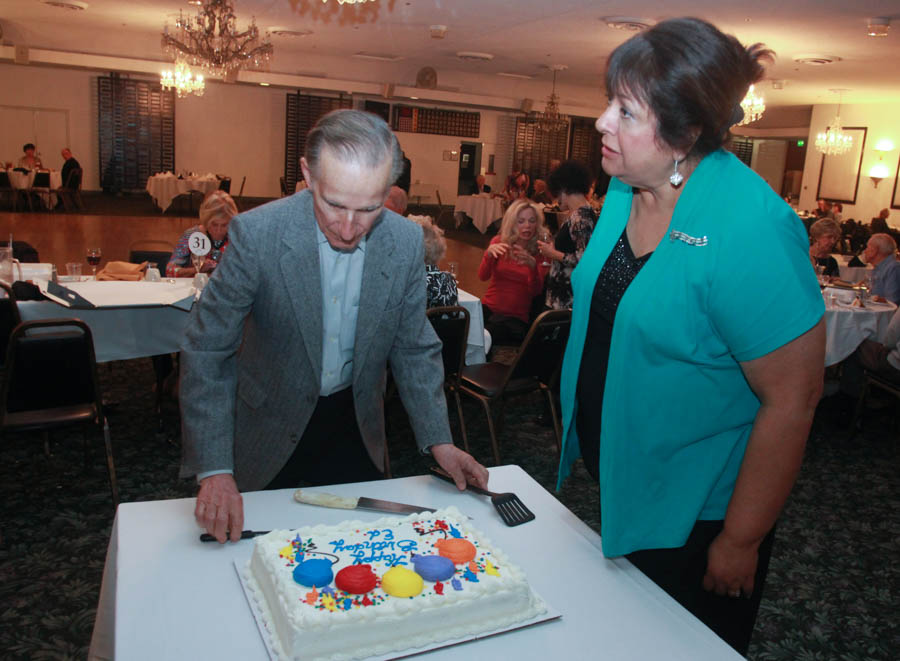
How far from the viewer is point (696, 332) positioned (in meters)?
1.14

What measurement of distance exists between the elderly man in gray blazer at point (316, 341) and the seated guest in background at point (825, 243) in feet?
18.6

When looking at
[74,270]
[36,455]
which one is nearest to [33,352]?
[36,455]

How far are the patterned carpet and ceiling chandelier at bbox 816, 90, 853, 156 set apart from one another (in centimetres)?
1268

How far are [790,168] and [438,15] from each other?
17.7 metres

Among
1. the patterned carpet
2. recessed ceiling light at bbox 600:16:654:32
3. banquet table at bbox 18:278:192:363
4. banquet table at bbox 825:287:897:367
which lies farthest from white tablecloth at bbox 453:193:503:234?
banquet table at bbox 18:278:192:363

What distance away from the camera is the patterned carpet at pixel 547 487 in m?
2.51

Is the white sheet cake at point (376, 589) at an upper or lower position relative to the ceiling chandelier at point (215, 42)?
lower

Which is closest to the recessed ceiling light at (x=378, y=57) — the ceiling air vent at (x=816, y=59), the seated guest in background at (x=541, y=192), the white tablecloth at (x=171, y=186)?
the seated guest in background at (x=541, y=192)

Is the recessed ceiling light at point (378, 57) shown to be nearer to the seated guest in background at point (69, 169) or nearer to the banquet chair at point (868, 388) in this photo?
the seated guest in background at point (69, 169)

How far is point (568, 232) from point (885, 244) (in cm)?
330

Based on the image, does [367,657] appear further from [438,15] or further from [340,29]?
[340,29]

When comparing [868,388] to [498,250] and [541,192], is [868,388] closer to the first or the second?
[498,250]

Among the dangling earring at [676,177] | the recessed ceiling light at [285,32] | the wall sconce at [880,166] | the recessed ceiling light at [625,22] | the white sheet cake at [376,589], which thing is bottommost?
the white sheet cake at [376,589]

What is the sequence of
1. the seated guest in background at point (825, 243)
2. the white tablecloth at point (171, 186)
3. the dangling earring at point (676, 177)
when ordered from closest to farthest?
the dangling earring at point (676, 177), the seated guest in background at point (825, 243), the white tablecloth at point (171, 186)
